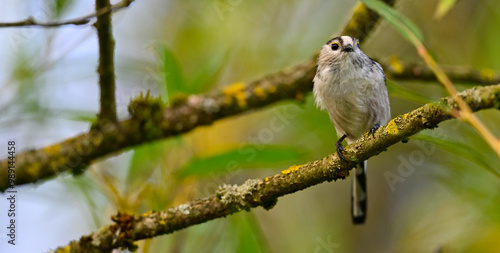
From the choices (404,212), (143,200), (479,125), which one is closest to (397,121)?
(479,125)

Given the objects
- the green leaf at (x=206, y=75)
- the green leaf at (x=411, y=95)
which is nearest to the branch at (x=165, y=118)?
the green leaf at (x=206, y=75)

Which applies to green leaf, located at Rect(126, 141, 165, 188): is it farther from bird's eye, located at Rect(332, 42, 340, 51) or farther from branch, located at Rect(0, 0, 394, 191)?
bird's eye, located at Rect(332, 42, 340, 51)

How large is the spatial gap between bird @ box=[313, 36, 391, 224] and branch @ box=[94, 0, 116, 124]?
1119 mm

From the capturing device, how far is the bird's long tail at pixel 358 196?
10.6 ft

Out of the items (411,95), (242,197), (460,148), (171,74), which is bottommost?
(460,148)

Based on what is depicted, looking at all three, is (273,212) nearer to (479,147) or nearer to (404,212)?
(404,212)

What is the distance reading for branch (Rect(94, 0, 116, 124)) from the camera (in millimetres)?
2312

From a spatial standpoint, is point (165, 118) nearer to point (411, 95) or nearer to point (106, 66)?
point (106, 66)

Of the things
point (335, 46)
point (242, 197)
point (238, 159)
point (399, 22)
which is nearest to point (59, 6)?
point (238, 159)

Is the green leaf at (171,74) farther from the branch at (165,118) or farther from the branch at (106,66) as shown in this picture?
the branch at (106,66)

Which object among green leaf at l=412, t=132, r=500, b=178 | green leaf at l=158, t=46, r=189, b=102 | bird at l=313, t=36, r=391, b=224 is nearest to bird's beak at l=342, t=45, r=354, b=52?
bird at l=313, t=36, r=391, b=224

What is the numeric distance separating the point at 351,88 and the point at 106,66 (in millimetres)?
1259

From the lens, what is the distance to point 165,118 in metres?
3.04

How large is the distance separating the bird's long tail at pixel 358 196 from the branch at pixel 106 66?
5.15 ft
